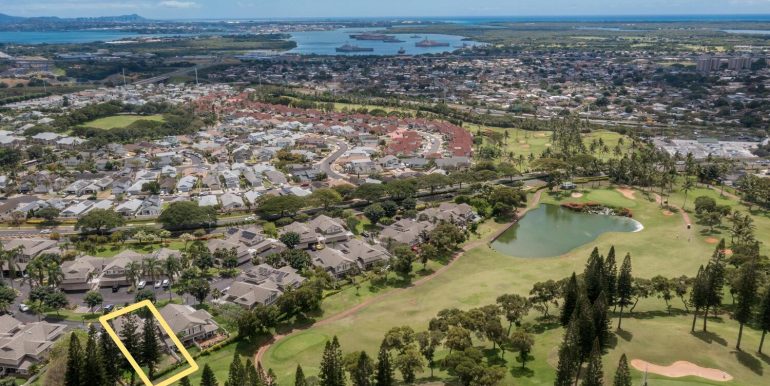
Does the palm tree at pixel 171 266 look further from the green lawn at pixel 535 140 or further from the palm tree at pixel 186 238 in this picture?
the green lawn at pixel 535 140

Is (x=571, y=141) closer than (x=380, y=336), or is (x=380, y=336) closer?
(x=380, y=336)

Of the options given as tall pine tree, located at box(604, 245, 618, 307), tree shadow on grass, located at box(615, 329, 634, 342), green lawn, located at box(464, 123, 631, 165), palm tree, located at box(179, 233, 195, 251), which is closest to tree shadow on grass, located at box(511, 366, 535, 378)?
tree shadow on grass, located at box(615, 329, 634, 342)

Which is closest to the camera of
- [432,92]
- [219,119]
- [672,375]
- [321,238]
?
[672,375]

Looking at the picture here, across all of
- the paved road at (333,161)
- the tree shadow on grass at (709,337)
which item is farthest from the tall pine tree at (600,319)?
the paved road at (333,161)

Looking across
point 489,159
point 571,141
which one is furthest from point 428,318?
point 571,141

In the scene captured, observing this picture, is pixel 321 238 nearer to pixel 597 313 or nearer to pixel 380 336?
pixel 380 336
